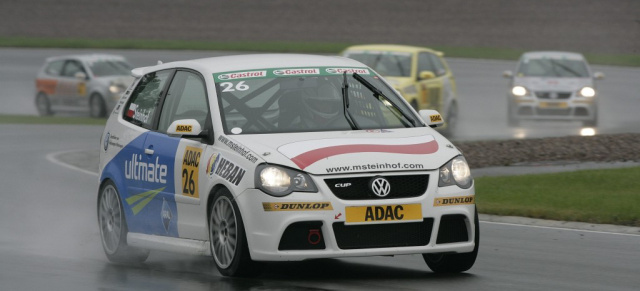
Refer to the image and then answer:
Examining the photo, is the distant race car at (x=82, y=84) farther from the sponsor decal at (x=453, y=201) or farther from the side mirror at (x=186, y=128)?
the sponsor decal at (x=453, y=201)

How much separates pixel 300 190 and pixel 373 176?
1.49ft

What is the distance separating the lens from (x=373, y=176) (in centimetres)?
832

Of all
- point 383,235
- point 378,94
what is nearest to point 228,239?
point 383,235

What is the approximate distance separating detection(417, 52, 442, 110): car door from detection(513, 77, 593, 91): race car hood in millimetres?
3494

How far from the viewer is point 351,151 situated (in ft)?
27.8

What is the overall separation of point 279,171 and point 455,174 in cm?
114

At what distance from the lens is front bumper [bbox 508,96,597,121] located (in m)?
28.0

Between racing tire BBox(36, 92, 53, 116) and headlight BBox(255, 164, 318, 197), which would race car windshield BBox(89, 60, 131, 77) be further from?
headlight BBox(255, 164, 318, 197)

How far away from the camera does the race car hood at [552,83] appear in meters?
28.1

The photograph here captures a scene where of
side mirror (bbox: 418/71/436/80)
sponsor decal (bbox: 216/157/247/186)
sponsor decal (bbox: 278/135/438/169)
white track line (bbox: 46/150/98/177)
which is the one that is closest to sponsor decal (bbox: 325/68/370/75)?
sponsor decal (bbox: 278/135/438/169)

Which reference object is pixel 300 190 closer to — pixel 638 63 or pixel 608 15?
pixel 638 63

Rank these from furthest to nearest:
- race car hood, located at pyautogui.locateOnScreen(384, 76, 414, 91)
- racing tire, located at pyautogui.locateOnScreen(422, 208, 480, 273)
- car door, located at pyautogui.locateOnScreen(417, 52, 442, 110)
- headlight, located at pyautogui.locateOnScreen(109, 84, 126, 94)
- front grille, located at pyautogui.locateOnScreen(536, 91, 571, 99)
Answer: headlight, located at pyautogui.locateOnScreen(109, 84, 126, 94) → front grille, located at pyautogui.locateOnScreen(536, 91, 571, 99) → car door, located at pyautogui.locateOnScreen(417, 52, 442, 110) → race car hood, located at pyautogui.locateOnScreen(384, 76, 414, 91) → racing tire, located at pyautogui.locateOnScreen(422, 208, 480, 273)

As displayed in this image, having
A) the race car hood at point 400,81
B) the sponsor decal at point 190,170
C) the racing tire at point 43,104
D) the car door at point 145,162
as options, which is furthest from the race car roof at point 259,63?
the racing tire at point 43,104

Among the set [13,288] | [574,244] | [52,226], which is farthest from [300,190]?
[52,226]
